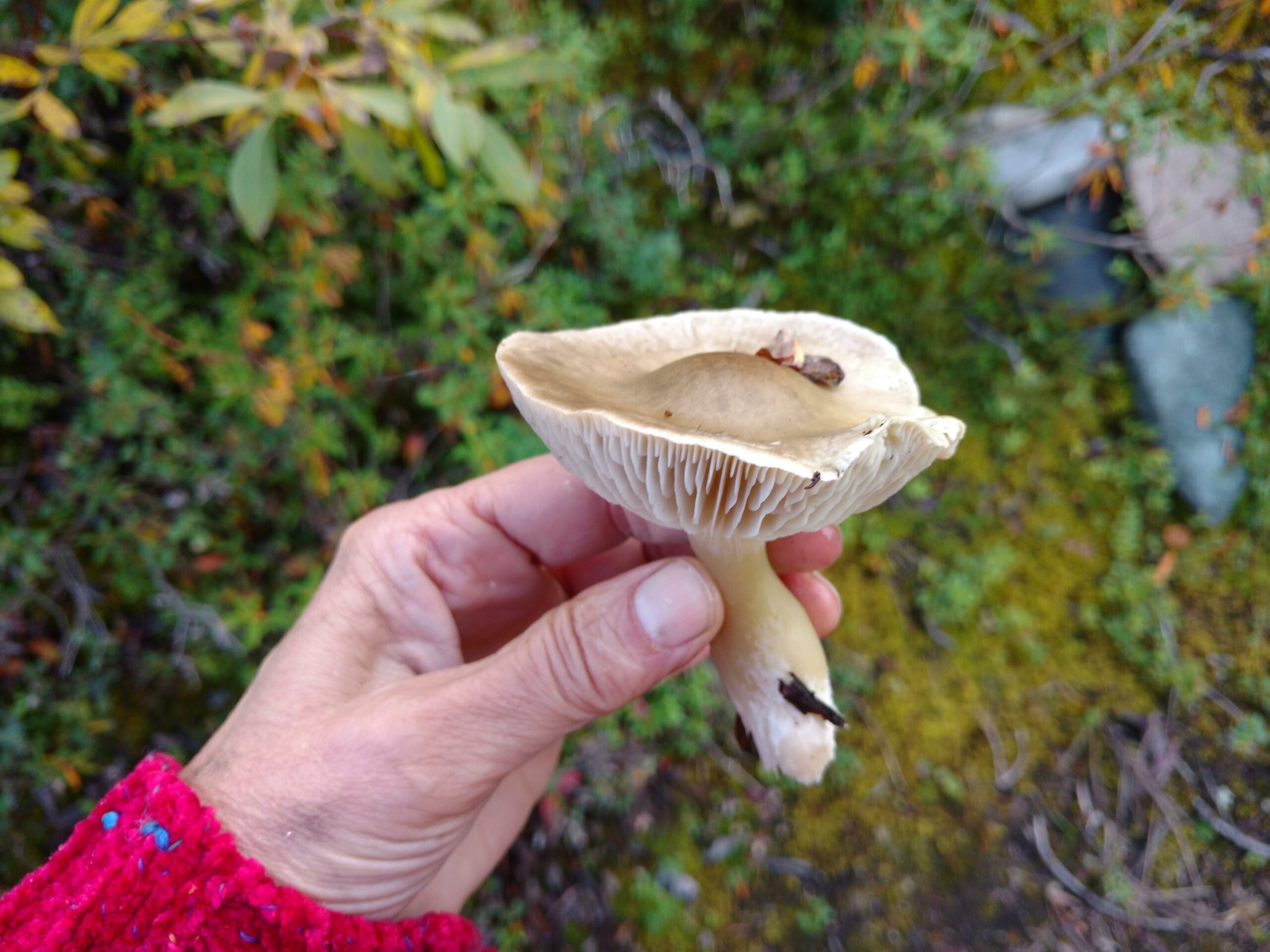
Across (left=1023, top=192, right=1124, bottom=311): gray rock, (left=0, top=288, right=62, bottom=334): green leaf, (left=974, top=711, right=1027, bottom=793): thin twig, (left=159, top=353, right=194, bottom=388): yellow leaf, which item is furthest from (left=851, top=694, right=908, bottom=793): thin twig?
(left=0, top=288, right=62, bottom=334): green leaf

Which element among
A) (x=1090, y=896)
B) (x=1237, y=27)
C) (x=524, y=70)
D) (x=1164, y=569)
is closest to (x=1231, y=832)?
(x=1090, y=896)

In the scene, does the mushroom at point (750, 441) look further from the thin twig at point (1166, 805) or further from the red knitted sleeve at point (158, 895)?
the thin twig at point (1166, 805)

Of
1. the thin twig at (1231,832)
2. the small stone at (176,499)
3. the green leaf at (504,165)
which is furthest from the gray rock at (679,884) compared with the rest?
the green leaf at (504,165)

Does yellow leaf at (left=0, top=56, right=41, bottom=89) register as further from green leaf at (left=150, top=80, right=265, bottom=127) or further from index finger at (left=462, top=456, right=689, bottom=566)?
index finger at (left=462, top=456, right=689, bottom=566)

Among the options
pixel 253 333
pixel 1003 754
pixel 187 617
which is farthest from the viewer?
pixel 1003 754

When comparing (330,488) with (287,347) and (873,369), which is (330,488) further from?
(873,369)

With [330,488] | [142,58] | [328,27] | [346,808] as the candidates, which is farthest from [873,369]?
[142,58]

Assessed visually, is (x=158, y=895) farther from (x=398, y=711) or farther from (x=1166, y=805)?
(x=1166, y=805)

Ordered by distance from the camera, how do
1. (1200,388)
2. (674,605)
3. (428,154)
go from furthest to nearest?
(1200,388) → (428,154) → (674,605)
